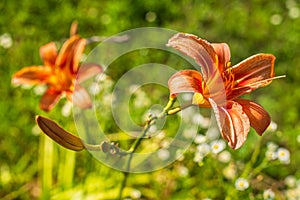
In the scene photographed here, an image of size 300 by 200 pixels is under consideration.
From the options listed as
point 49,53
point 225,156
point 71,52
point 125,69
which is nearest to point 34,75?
point 49,53

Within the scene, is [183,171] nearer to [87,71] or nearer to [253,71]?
[87,71]

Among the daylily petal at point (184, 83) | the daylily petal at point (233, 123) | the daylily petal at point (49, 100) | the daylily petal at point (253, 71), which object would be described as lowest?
the daylily petal at point (49, 100)

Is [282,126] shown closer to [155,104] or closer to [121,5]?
[155,104]

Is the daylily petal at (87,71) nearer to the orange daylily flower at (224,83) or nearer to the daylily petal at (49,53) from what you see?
the daylily petal at (49,53)

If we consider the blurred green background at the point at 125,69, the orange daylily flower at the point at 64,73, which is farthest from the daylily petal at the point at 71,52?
the blurred green background at the point at 125,69

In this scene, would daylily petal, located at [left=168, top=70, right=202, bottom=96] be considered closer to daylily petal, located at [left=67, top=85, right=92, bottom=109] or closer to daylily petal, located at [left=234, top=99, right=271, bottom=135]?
daylily petal, located at [left=234, top=99, right=271, bottom=135]

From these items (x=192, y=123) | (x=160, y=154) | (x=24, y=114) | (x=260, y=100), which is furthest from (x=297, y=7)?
(x=24, y=114)

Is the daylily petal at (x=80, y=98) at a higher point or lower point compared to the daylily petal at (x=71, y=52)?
lower

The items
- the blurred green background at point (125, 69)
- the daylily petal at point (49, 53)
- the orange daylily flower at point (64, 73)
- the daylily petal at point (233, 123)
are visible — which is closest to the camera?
the daylily petal at point (233, 123)
